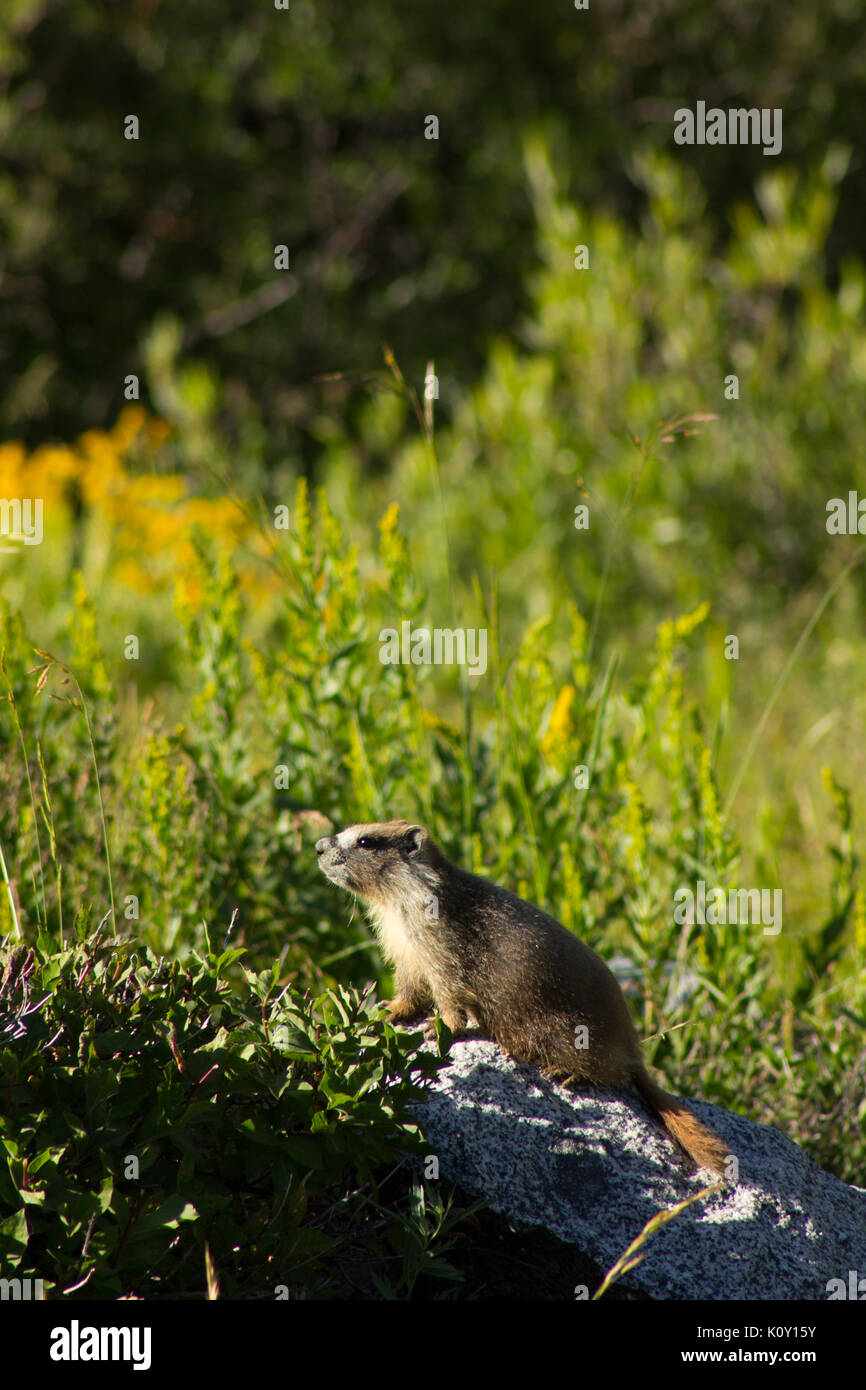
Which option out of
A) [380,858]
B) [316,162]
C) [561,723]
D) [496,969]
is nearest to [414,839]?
Answer: [380,858]

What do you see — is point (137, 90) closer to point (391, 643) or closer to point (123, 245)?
point (123, 245)

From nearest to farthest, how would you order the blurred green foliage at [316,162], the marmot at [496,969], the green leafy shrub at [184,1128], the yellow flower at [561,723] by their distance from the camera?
the green leafy shrub at [184,1128]
the marmot at [496,969]
the yellow flower at [561,723]
the blurred green foliage at [316,162]

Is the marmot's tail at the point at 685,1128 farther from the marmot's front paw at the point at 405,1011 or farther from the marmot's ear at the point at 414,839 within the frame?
the marmot's ear at the point at 414,839

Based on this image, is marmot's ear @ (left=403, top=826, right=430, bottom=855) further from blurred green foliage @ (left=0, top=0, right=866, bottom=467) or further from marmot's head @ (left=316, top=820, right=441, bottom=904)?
blurred green foliage @ (left=0, top=0, right=866, bottom=467)

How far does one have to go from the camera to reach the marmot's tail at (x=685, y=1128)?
2.54 meters

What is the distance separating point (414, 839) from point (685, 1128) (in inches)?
33.6

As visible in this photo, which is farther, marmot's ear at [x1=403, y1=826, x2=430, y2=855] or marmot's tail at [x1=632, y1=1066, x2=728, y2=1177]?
marmot's ear at [x1=403, y1=826, x2=430, y2=855]

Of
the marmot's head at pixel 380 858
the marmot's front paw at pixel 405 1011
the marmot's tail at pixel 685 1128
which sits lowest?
the marmot's tail at pixel 685 1128

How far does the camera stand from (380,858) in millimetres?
2861

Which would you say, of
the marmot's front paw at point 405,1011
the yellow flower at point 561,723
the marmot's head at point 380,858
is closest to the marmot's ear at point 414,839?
the marmot's head at point 380,858

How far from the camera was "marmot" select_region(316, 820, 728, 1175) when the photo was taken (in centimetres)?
264

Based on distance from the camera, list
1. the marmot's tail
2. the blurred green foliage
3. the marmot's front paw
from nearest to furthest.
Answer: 1. the marmot's tail
2. the marmot's front paw
3. the blurred green foliage

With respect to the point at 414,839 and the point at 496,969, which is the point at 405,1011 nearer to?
the point at 496,969

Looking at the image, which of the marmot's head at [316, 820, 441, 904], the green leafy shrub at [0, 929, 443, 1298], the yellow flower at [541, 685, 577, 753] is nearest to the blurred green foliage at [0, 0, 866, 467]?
the yellow flower at [541, 685, 577, 753]
